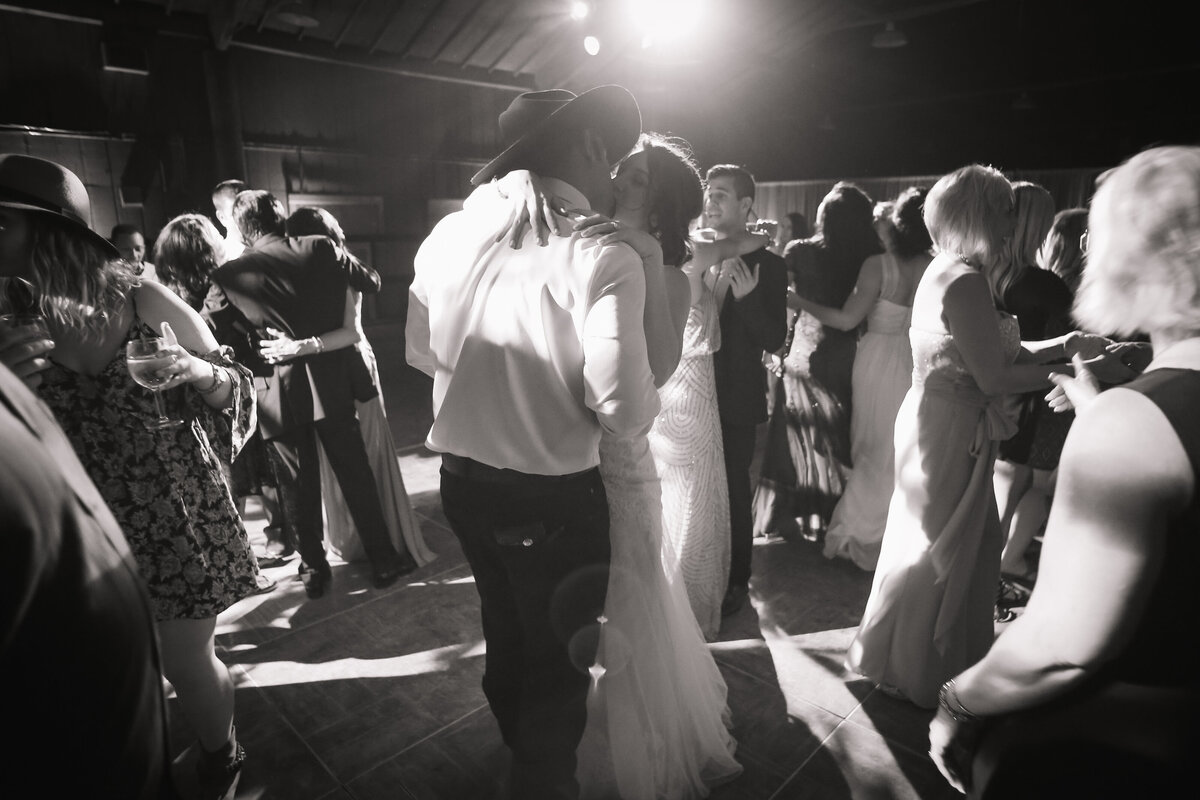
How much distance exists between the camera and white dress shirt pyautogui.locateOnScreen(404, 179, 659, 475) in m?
1.42

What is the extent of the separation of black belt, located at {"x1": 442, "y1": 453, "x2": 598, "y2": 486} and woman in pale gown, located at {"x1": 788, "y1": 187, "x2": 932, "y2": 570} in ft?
7.65

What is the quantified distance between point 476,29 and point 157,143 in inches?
151

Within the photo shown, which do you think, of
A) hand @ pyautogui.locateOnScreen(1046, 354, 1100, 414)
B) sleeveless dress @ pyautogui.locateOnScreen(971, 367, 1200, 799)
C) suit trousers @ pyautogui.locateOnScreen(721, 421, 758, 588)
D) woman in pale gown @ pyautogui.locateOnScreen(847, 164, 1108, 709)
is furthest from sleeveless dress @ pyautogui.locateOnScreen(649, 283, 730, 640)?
sleeveless dress @ pyautogui.locateOnScreen(971, 367, 1200, 799)

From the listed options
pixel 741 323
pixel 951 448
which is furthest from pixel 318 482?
pixel 951 448

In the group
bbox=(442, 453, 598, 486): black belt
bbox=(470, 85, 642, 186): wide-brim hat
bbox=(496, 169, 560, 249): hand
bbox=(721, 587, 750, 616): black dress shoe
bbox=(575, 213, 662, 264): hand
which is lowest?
bbox=(721, 587, 750, 616): black dress shoe

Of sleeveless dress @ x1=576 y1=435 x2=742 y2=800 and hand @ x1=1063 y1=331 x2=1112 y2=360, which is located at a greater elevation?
hand @ x1=1063 y1=331 x2=1112 y2=360

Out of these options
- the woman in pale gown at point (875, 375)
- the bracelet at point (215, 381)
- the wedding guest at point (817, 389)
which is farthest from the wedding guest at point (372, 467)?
the woman in pale gown at point (875, 375)

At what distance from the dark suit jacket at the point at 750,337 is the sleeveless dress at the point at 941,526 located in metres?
0.60

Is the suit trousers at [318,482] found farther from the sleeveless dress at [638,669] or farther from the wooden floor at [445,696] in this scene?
the sleeveless dress at [638,669]

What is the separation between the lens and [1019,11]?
365 inches

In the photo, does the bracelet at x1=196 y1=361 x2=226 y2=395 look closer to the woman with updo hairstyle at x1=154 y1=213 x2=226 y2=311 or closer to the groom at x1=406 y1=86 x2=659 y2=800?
the groom at x1=406 y1=86 x2=659 y2=800

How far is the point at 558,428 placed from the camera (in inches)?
60.6

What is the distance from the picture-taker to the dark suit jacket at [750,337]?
2.68 m

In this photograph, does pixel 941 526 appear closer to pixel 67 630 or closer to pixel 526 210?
pixel 526 210
